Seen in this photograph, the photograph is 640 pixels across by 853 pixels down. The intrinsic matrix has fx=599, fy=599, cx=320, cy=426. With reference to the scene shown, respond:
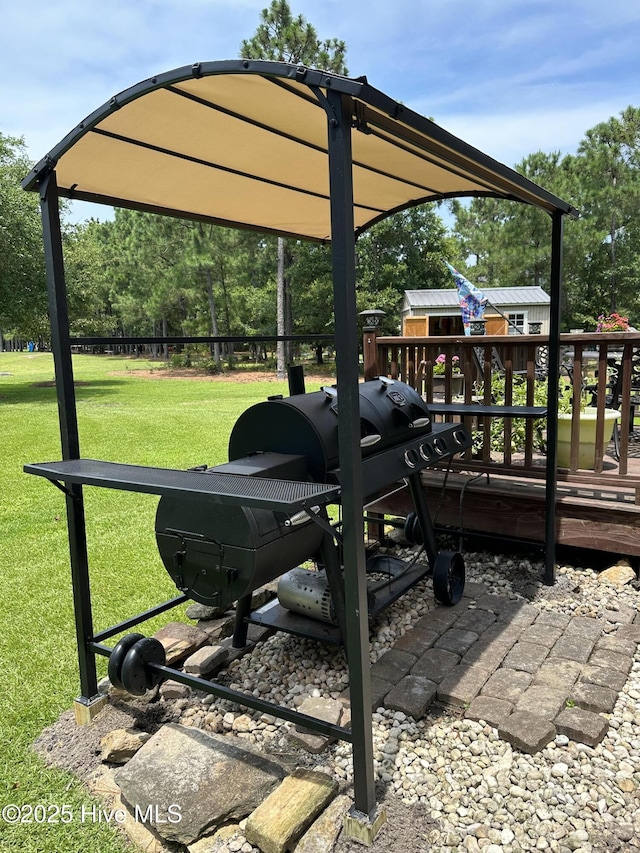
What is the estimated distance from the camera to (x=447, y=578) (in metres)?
3.42

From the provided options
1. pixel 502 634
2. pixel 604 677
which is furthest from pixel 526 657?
pixel 604 677

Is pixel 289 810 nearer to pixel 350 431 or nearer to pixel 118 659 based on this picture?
pixel 118 659

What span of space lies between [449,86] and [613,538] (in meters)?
6.26

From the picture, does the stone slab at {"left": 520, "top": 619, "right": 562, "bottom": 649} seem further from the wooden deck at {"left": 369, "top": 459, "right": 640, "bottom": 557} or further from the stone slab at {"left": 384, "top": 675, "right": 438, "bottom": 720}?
the wooden deck at {"left": 369, "top": 459, "right": 640, "bottom": 557}

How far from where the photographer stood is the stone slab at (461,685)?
8.50 ft

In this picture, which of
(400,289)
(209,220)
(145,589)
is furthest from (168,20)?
(400,289)

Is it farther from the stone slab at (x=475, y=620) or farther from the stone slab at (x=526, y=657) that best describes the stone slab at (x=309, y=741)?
the stone slab at (x=475, y=620)

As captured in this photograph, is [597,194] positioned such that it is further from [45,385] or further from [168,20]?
[168,20]

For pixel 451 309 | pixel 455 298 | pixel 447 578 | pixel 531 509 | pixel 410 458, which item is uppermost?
pixel 455 298

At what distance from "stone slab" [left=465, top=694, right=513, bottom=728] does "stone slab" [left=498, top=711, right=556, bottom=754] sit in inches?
1.4

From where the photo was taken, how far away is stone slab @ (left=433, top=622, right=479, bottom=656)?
301 cm

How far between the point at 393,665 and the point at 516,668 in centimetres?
58

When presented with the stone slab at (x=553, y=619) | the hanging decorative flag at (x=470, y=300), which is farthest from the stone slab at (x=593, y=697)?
the hanging decorative flag at (x=470, y=300)

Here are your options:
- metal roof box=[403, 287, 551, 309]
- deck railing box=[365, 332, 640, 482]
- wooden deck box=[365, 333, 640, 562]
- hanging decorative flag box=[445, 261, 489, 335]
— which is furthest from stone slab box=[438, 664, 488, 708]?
metal roof box=[403, 287, 551, 309]
